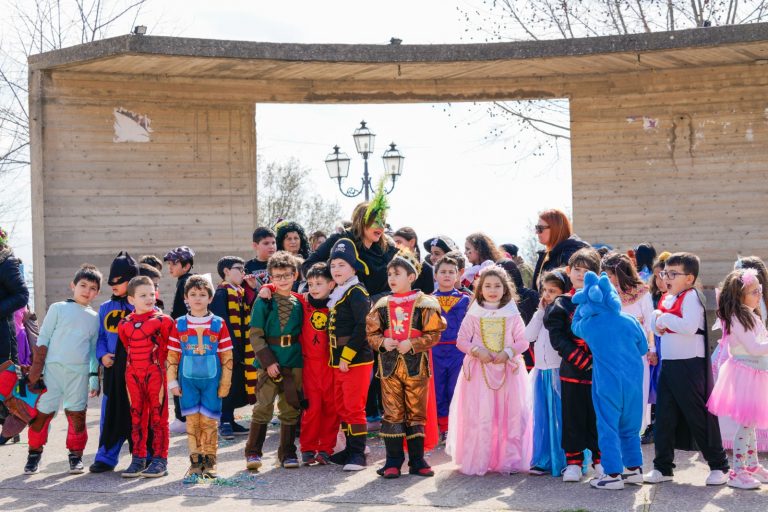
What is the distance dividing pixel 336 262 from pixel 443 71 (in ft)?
19.9

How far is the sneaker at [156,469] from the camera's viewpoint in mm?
7152

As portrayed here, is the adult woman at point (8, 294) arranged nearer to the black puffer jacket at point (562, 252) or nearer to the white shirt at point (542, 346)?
the white shirt at point (542, 346)

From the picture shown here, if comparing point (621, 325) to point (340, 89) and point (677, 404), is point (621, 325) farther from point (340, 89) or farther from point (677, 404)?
point (340, 89)

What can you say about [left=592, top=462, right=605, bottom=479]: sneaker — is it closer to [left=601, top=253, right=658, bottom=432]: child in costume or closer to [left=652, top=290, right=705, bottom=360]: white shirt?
[left=601, top=253, right=658, bottom=432]: child in costume

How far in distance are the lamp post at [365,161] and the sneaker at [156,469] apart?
8064 millimetres

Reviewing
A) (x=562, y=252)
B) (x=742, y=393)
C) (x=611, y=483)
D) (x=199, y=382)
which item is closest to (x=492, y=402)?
(x=611, y=483)

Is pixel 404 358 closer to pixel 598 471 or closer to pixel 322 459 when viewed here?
pixel 322 459

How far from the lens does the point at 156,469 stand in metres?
7.18

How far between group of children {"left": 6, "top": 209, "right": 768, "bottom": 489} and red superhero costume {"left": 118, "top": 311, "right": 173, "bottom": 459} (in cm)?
1

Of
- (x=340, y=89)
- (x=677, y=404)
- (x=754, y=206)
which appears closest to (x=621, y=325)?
(x=677, y=404)

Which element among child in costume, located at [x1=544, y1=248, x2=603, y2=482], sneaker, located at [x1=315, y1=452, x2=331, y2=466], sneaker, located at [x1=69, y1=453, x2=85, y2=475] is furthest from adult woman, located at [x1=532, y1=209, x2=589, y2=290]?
sneaker, located at [x1=69, y1=453, x2=85, y2=475]

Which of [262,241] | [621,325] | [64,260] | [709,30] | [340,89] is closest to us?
[621,325]

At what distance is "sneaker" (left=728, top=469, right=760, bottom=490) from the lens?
640cm

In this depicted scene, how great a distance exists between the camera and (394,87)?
44.6 feet
